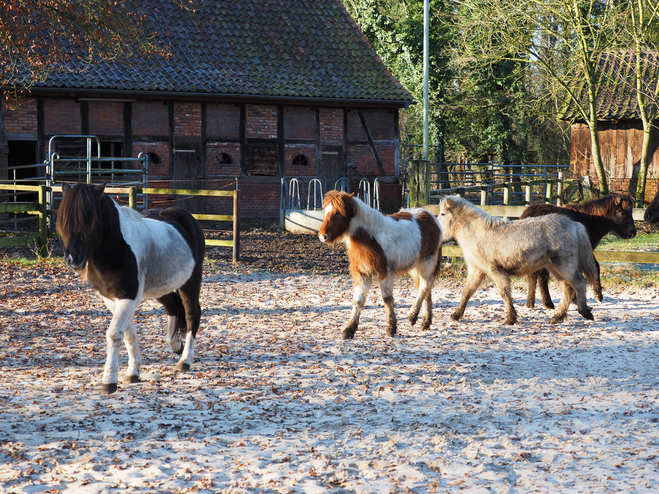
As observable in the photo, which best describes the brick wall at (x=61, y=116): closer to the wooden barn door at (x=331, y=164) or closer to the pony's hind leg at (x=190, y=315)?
the wooden barn door at (x=331, y=164)

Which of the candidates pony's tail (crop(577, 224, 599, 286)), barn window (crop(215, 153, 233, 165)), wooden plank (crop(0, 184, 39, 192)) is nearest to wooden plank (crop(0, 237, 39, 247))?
wooden plank (crop(0, 184, 39, 192))

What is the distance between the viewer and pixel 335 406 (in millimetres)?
5148

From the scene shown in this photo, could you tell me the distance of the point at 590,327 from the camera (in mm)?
7820

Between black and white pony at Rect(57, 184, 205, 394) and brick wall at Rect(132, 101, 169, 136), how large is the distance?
12.9 m

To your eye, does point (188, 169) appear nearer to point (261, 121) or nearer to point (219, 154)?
point (219, 154)

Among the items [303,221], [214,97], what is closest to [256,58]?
[214,97]

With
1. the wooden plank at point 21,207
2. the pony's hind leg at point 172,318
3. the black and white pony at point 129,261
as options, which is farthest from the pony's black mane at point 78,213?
the wooden plank at point 21,207

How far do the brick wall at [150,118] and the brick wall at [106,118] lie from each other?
371 mm

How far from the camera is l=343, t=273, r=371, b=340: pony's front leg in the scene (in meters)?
7.37

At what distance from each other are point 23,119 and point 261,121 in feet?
20.9

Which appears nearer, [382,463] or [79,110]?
[382,463]

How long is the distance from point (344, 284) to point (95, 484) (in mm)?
7066

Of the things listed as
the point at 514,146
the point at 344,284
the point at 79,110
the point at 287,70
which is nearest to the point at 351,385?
the point at 344,284

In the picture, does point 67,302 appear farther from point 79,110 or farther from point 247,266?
point 79,110
